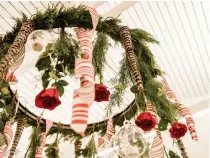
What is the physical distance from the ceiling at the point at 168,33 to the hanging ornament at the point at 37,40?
3.01 feet

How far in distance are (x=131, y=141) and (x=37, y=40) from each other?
0.54 m

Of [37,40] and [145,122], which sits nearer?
[145,122]

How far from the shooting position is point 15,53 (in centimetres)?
106

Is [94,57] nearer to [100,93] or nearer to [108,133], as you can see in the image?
[100,93]

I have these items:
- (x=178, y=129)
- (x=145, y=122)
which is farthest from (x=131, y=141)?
(x=178, y=129)

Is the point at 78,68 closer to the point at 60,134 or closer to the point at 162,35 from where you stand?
the point at 60,134

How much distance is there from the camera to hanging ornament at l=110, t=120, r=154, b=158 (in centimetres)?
102

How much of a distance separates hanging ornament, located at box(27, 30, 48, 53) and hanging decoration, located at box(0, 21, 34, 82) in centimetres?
2

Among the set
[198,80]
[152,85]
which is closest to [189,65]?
[198,80]

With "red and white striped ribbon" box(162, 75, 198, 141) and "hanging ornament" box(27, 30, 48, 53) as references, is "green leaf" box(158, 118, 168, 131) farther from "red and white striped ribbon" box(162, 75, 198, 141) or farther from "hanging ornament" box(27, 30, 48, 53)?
"hanging ornament" box(27, 30, 48, 53)

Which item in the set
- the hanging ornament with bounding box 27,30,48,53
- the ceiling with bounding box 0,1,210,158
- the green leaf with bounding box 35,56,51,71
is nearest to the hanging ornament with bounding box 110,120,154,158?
the green leaf with bounding box 35,56,51,71

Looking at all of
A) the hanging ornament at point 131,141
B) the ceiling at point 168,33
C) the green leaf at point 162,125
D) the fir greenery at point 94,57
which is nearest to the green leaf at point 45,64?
the fir greenery at point 94,57

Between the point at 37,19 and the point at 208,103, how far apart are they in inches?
120

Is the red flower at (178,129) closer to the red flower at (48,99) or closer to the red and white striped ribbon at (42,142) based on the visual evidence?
the red flower at (48,99)
